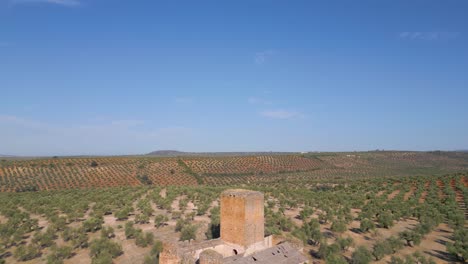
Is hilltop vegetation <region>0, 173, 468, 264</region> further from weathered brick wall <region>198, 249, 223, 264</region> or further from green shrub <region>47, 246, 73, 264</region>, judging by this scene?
weathered brick wall <region>198, 249, 223, 264</region>

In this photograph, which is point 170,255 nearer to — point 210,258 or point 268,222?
point 210,258

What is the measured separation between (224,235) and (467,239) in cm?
1703

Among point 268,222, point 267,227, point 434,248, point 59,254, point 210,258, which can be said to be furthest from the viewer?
point 268,222

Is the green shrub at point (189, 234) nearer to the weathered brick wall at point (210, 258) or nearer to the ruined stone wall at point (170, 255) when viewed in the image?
the ruined stone wall at point (170, 255)

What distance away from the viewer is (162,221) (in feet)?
89.7

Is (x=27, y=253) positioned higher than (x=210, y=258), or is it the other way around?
(x=210, y=258)

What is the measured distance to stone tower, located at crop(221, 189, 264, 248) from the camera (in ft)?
46.5

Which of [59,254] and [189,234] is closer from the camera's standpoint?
[59,254]

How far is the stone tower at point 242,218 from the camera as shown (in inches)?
558

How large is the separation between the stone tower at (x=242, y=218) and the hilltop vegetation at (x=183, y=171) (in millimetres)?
48610

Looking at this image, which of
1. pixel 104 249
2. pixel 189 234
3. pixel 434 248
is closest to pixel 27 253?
pixel 104 249

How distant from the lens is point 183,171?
250ft

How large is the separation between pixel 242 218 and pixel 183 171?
2500 inches

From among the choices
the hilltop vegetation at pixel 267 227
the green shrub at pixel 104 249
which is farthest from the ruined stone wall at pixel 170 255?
the green shrub at pixel 104 249
